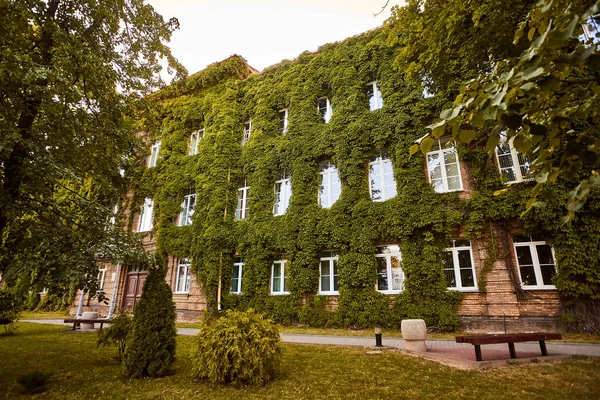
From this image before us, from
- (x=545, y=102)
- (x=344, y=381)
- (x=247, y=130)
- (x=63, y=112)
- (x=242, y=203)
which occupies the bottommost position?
(x=344, y=381)

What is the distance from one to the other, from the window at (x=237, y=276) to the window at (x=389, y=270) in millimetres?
7257

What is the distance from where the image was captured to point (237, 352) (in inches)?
201

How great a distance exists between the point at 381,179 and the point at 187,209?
12.1 meters

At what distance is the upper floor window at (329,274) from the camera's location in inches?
524

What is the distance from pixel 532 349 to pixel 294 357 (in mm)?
5642

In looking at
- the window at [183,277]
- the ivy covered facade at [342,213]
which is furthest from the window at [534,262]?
the window at [183,277]

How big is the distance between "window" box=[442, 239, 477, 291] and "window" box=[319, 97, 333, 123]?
8.73 metres

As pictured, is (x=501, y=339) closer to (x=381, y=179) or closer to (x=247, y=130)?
(x=381, y=179)

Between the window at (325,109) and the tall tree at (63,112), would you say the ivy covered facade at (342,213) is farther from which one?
the tall tree at (63,112)

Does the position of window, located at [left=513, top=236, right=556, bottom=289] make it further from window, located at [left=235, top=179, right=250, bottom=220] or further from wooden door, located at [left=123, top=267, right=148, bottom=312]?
wooden door, located at [left=123, top=267, right=148, bottom=312]

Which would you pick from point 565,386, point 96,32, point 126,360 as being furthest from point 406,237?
point 96,32

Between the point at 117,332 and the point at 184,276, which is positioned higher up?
the point at 184,276

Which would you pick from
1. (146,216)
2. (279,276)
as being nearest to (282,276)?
(279,276)

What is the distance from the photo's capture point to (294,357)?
23.2ft
